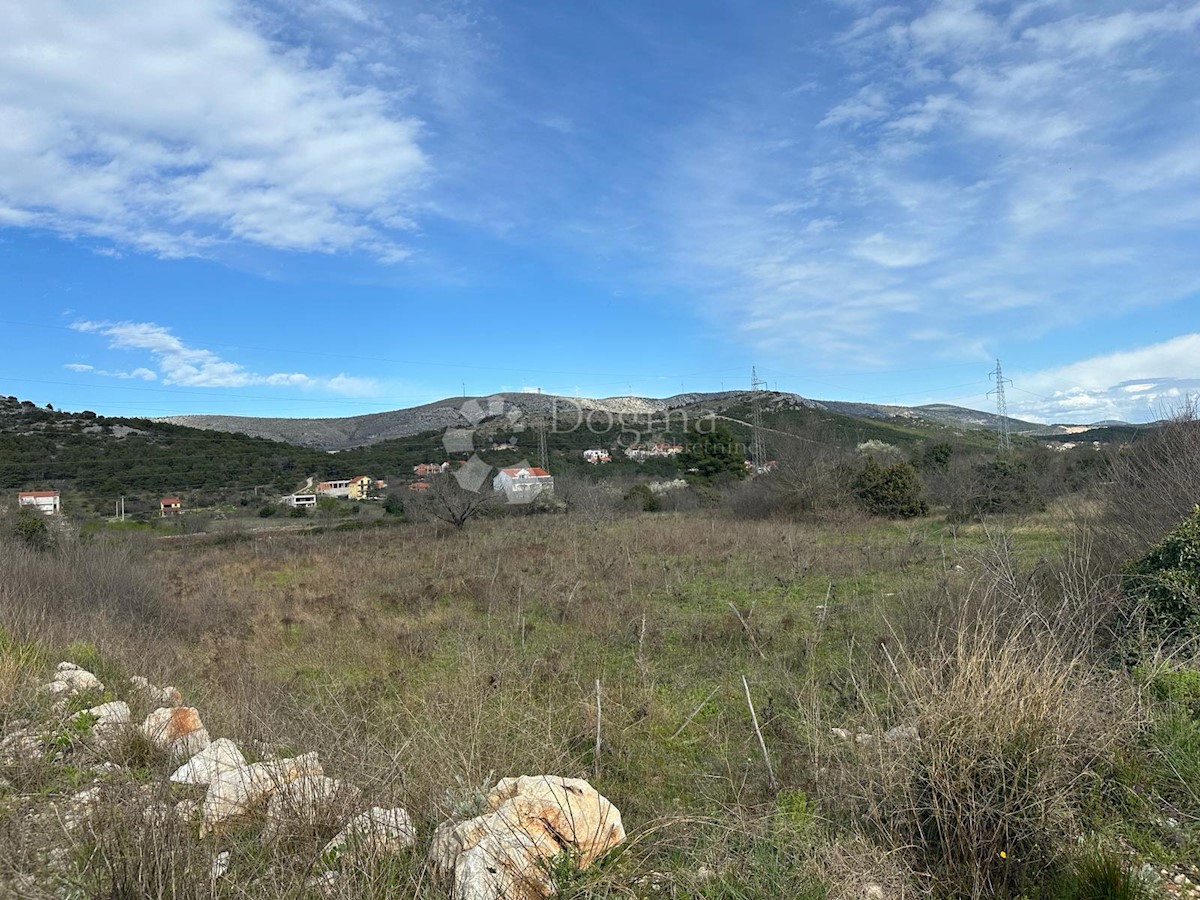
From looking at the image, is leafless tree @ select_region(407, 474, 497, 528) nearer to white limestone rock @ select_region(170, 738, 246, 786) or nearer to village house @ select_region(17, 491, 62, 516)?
village house @ select_region(17, 491, 62, 516)

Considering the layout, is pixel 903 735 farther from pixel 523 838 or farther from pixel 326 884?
pixel 326 884

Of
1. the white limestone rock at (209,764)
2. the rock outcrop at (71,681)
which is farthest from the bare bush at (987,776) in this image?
the rock outcrop at (71,681)

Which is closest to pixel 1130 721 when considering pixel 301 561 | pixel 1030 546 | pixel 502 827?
pixel 502 827

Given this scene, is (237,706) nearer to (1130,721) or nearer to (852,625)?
(1130,721)

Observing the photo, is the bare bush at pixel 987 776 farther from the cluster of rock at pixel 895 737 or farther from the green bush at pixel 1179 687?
the green bush at pixel 1179 687

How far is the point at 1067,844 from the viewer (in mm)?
3000

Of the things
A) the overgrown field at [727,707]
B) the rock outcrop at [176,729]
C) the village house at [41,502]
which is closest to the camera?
the overgrown field at [727,707]

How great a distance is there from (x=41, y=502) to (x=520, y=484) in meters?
16.3

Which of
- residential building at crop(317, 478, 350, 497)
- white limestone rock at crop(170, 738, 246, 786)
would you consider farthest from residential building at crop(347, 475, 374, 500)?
white limestone rock at crop(170, 738, 246, 786)

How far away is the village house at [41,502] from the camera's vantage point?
1680 centimetres

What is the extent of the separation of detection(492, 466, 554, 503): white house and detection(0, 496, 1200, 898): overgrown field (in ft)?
54.9

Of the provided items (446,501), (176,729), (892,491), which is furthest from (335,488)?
(176,729)

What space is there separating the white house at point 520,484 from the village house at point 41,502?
47.4 feet

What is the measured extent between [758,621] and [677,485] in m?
23.3
